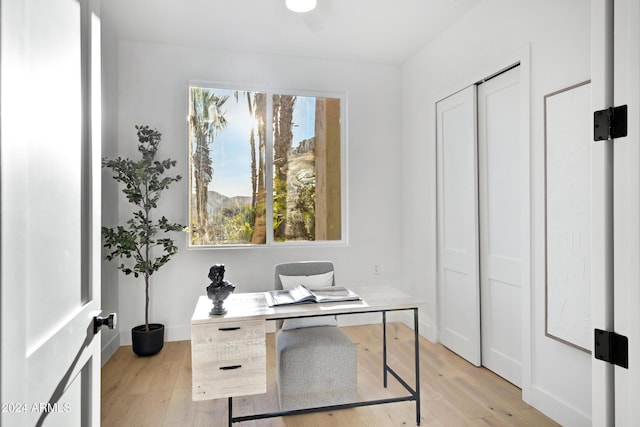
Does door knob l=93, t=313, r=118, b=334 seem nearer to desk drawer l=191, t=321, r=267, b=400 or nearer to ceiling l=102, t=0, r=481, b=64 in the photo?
desk drawer l=191, t=321, r=267, b=400

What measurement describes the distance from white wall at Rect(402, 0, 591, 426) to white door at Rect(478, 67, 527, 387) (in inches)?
6.8

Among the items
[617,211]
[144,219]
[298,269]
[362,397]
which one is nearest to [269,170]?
[144,219]

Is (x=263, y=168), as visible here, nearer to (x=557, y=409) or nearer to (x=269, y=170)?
(x=269, y=170)

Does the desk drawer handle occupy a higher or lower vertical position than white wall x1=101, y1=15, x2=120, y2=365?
lower

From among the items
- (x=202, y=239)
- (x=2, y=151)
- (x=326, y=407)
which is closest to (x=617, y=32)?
(x=2, y=151)

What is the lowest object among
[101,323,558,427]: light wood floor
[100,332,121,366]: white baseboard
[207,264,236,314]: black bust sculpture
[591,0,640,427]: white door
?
[101,323,558,427]: light wood floor

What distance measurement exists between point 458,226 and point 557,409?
5.03ft

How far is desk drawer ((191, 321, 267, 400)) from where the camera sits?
77.7 inches

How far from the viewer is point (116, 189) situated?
11.9ft

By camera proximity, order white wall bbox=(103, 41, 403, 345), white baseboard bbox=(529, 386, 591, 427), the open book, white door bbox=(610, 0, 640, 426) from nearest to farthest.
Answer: white door bbox=(610, 0, 640, 426)
white baseboard bbox=(529, 386, 591, 427)
the open book
white wall bbox=(103, 41, 403, 345)

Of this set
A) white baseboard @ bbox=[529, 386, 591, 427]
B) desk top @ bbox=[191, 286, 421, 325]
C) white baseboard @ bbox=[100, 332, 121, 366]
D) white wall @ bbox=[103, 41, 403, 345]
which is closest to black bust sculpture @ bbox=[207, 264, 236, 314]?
desk top @ bbox=[191, 286, 421, 325]

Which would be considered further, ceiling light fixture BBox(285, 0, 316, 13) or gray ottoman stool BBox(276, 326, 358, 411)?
ceiling light fixture BBox(285, 0, 316, 13)

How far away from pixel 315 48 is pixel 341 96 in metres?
0.59

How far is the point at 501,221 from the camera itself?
2.92 metres
